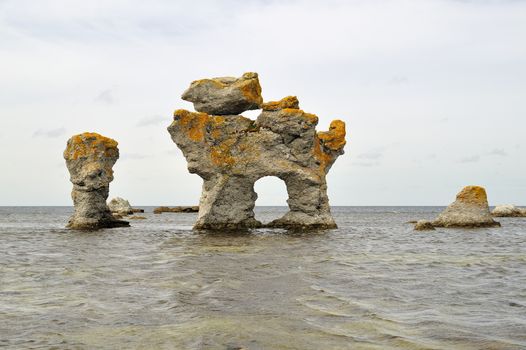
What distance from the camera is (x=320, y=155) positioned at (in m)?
39.3

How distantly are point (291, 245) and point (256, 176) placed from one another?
41.5 feet

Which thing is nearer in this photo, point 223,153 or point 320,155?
point 223,153

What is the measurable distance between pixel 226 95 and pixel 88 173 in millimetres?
12305

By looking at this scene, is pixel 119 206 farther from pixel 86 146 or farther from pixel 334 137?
pixel 334 137

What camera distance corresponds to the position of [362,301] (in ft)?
38.9

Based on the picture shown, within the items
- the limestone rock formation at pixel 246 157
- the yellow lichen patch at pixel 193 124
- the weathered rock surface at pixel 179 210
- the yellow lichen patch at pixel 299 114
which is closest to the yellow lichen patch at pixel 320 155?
the limestone rock formation at pixel 246 157

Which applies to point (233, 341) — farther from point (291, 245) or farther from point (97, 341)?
point (291, 245)

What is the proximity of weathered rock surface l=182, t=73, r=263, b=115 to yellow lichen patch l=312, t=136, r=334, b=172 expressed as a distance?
4.98 meters

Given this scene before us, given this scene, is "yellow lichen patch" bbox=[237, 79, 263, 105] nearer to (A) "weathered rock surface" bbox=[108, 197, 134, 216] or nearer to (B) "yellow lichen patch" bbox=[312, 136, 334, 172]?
(B) "yellow lichen patch" bbox=[312, 136, 334, 172]

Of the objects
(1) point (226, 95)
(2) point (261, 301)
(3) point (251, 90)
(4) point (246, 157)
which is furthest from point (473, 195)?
(2) point (261, 301)

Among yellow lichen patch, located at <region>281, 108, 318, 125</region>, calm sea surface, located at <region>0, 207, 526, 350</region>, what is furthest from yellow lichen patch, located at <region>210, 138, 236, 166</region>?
calm sea surface, located at <region>0, 207, 526, 350</region>

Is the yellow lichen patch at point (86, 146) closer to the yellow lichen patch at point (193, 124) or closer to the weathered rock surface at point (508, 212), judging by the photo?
the yellow lichen patch at point (193, 124)

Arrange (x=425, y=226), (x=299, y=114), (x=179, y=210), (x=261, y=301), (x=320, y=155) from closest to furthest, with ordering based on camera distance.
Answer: (x=261, y=301)
(x=299, y=114)
(x=320, y=155)
(x=425, y=226)
(x=179, y=210)

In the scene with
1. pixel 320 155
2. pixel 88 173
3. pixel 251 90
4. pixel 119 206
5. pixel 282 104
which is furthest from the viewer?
pixel 119 206
